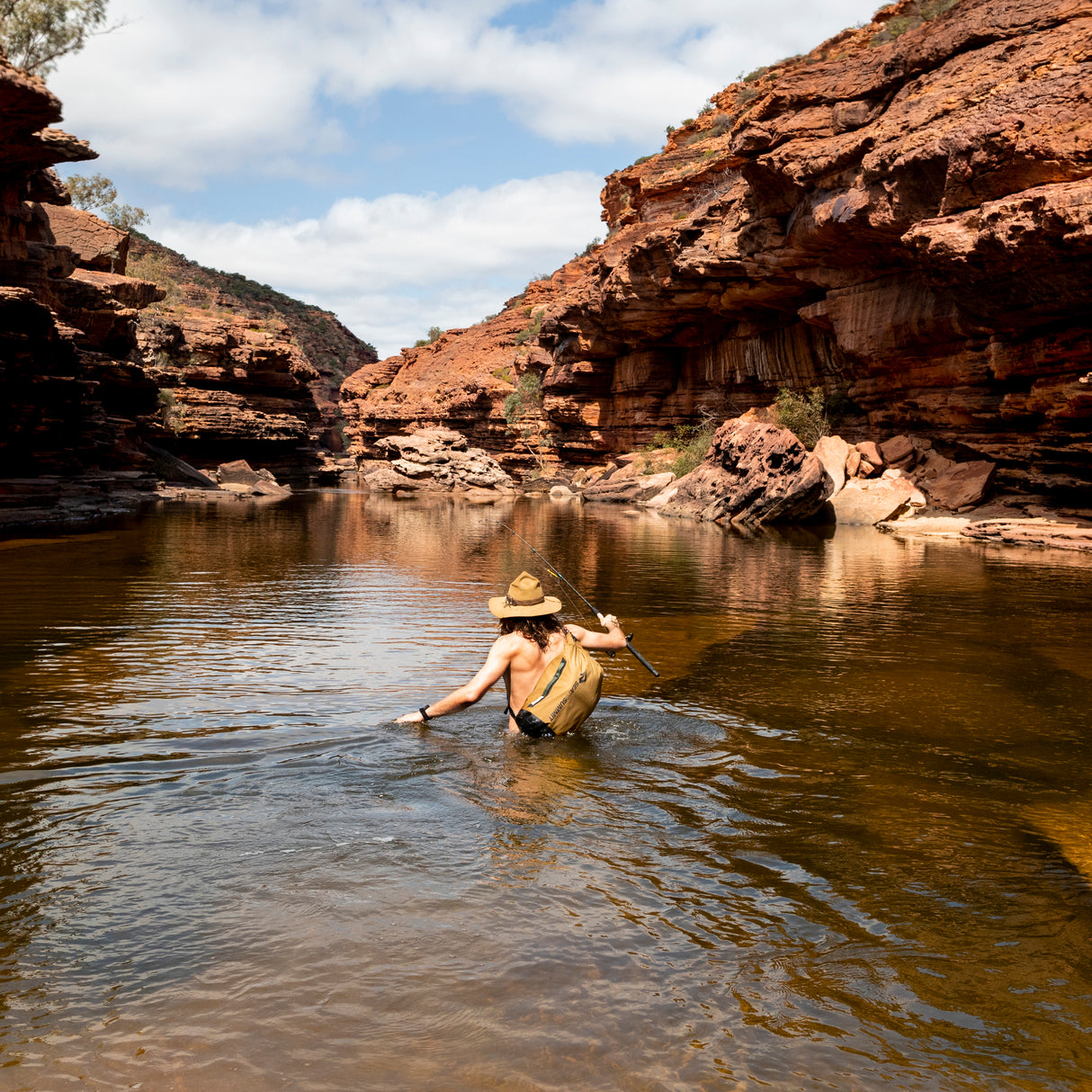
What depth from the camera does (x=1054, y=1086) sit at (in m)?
2.62

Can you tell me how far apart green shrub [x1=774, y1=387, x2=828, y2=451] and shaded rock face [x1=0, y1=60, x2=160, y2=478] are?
946 inches

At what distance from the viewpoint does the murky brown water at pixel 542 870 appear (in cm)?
281

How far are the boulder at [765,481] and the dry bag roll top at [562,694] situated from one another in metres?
22.4

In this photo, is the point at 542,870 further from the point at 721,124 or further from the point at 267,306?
the point at 267,306

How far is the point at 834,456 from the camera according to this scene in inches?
1202

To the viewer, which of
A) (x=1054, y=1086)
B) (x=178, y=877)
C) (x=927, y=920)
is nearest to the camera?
(x=1054, y=1086)

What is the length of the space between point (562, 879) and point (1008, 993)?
5.85 ft

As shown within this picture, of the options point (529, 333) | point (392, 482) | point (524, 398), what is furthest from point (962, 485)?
point (529, 333)

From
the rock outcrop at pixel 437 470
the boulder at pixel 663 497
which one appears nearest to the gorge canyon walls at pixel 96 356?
the rock outcrop at pixel 437 470

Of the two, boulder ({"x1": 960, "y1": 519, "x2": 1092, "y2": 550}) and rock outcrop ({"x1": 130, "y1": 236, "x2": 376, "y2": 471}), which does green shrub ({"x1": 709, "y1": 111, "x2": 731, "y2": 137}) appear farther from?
boulder ({"x1": 960, "y1": 519, "x2": 1092, "y2": 550})

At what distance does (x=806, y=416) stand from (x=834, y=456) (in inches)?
136

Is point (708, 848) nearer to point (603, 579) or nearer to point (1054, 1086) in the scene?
point (1054, 1086)

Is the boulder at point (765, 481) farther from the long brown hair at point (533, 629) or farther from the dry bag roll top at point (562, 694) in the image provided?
the long brown hair at point (533, 629)

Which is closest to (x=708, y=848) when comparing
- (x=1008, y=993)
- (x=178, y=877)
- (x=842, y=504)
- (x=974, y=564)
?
(x=1008, y=993)
